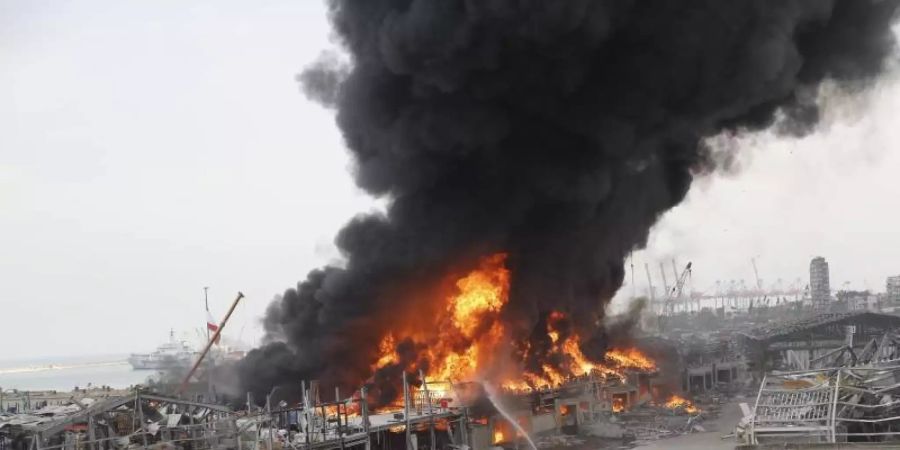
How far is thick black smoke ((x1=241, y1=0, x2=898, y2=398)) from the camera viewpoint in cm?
4525

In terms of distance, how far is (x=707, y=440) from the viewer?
48.1 metres

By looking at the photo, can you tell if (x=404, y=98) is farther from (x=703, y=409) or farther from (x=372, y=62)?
(x=703, y=409)

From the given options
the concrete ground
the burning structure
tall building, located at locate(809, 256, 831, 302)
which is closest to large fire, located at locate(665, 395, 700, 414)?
the concrete ground

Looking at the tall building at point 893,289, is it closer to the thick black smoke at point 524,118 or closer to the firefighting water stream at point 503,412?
the thick black smoke at point 524,118

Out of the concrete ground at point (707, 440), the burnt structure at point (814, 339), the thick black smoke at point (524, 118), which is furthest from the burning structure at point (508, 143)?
the burnt structure at point (814, 339)

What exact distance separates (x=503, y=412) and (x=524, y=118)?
1569 centimetres

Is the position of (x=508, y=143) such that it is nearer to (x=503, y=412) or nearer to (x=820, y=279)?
(x=503, y=412)

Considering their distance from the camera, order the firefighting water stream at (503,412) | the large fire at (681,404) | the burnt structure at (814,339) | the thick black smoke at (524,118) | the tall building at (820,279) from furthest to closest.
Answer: the tall building at (820,279), the burnt structure at (814,339), the large fire at (681,404), the firefighting water stream at (503,412), the thick black smoke at (524,118)

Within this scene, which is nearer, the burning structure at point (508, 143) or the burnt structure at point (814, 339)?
the burning structure at point (508, 143)

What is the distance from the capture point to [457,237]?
5069 centimetres

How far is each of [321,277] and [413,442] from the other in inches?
591

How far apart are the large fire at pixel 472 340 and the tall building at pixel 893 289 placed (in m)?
121

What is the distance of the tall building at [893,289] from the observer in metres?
155

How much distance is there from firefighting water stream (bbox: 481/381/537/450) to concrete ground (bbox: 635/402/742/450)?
571cm
